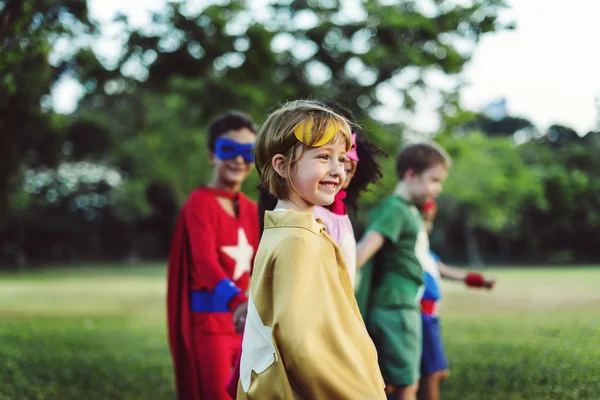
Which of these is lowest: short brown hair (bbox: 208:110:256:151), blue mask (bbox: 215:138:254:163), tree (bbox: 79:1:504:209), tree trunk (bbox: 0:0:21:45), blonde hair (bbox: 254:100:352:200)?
blonde hair (bbox: 254:100:352:200)

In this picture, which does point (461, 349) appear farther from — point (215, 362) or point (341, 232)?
point (341, 232)

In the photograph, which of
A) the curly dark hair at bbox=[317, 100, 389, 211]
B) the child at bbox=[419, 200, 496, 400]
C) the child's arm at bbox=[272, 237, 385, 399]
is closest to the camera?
the child's arm at bbox=[272, 237, 385, 399]

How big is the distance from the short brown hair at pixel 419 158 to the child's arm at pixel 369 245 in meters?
0.62

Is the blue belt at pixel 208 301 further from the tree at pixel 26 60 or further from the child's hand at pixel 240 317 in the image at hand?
the tree at pixel 26 60

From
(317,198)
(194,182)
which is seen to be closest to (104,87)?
(317,198)

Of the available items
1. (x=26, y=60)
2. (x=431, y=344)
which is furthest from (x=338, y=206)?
(x=26, y=60)

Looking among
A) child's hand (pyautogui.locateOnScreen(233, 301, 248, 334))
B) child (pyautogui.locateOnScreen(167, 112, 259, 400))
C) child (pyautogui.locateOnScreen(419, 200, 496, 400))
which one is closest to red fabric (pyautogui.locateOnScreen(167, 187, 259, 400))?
child (pyautogui.locateOnScreen(167, 112, 259, 400))

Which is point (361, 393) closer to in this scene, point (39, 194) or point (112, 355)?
point (112, 355)

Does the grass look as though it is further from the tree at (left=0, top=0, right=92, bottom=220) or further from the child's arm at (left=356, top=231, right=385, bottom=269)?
the tree at (left=0, top=0, right=92, bottom=220)

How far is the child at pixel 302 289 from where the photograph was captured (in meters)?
1.83

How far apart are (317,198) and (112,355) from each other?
6.78m

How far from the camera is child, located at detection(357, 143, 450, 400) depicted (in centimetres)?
360

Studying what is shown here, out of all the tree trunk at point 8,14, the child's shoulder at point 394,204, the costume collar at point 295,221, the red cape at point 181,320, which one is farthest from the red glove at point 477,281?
the tree trunk at point 8,14

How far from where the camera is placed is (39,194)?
35281 millimetres
